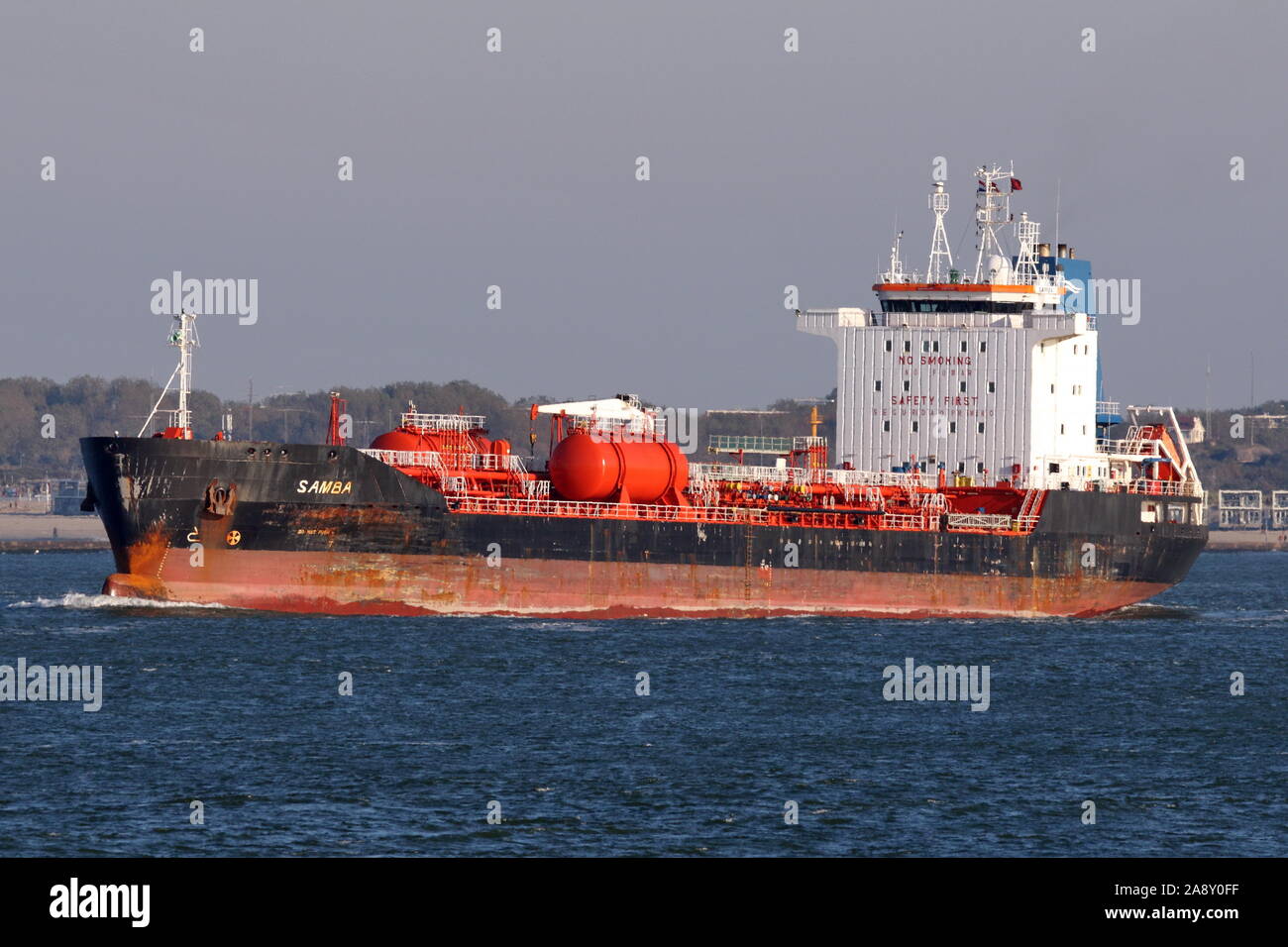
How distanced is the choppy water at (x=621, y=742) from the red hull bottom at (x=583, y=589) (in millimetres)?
855

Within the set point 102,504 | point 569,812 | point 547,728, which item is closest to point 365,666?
point 547,728

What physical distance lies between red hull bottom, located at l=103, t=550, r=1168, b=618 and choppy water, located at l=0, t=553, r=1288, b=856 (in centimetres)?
85

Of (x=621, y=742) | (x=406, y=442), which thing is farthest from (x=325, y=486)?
(x=621, y=742)

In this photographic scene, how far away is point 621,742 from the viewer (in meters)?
30.6

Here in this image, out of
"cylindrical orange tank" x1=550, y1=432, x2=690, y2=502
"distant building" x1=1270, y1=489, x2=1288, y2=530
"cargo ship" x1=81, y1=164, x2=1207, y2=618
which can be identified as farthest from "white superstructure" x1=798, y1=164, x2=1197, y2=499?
"distant building" x1=1270, y1=489, x2=1288, y2=530

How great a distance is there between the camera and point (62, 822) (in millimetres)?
23984

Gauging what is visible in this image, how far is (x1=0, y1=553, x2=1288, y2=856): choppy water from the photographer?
24098mm

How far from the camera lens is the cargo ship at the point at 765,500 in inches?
1788

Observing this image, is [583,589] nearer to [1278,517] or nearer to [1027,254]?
[1027,254]

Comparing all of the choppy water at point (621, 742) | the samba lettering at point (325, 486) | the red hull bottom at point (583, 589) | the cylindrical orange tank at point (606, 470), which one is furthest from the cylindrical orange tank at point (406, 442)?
the choppy water at point (621, 742)

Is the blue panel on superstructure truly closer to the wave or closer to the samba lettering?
the samba lettering

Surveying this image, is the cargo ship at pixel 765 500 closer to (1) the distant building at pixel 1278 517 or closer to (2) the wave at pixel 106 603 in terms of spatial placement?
(2) the wave at pixel 106 603
